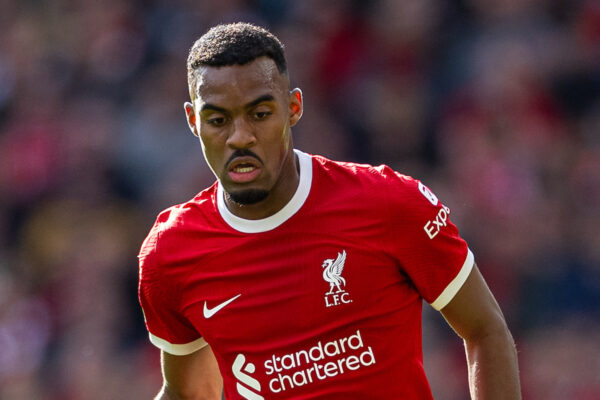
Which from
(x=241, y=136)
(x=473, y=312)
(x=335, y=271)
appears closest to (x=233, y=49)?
(x=241, y=136)

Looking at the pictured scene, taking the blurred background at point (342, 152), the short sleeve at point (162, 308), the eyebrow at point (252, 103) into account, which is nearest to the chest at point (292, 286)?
the short sleeve at point (162, 308)

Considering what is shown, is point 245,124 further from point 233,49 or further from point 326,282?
point 326,282

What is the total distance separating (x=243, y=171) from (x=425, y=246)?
651 mm

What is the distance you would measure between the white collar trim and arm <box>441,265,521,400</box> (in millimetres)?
618

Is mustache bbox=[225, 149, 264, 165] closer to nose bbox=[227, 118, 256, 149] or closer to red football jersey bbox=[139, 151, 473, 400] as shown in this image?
nose bbox=[227, 118, 256, 149]

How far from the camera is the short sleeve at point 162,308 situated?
3.71m

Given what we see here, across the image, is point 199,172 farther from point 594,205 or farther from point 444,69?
point 594,205

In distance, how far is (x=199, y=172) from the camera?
8438 mm

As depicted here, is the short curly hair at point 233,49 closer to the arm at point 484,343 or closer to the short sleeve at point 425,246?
the short sleeve at point 425,246

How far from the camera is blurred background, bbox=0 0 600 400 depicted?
7.39m

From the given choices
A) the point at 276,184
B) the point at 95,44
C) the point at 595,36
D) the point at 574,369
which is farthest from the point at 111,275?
the point at 276,184

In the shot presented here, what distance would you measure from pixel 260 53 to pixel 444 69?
517 cm

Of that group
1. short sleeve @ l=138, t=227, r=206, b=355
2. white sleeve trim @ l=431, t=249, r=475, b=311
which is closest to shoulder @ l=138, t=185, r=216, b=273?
short sleeve @ l=138, t=227, r=206, b=355

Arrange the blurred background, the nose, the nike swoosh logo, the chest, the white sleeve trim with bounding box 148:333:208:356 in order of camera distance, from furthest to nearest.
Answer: the blurred background → the white sleeve trim with bounding box 148:333:208:356 → the nike swoosh logo → the chest → the nose
